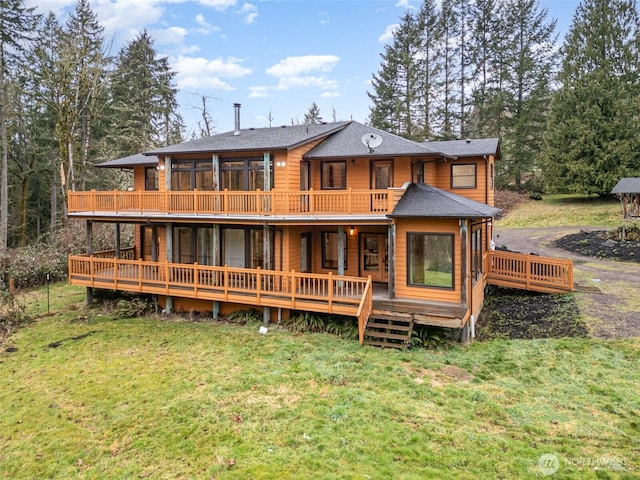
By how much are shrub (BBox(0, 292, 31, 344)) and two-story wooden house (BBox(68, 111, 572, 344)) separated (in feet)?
6.58

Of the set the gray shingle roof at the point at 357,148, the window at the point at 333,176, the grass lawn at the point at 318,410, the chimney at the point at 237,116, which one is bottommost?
the grass lawn at the point at 318,410

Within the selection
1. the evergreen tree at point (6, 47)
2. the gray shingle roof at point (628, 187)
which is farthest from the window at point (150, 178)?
the gray shingle roof at point (628, 187)

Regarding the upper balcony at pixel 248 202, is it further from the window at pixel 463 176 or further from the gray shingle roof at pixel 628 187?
the gray shingle roof at pixel 628 187

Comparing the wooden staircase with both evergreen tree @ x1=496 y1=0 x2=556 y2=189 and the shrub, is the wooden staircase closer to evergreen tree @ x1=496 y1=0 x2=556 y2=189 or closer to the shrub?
the shrub

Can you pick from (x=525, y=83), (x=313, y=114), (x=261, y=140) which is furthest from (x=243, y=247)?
(x=313, y=114)

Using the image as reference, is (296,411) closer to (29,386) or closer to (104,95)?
(29,386)

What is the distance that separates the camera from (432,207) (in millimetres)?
11883

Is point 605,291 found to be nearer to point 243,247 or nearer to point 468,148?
point 468,148

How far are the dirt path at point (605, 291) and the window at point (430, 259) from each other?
166 inches

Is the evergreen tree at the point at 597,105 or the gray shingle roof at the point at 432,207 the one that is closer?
the gray shingle roof at the point at 432,207

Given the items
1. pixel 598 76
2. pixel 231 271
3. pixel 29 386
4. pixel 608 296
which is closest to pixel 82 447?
pixel 29 386

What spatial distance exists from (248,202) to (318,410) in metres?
7.71

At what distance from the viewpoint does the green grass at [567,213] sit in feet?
93.7

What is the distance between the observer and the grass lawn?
6.14 m
